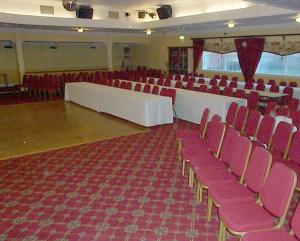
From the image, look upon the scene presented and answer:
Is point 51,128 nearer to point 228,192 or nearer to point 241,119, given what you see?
point 241,119

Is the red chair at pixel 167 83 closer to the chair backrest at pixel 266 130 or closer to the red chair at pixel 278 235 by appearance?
the chair backrest at pixel 266 130

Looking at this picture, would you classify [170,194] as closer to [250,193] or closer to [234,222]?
[250,193]

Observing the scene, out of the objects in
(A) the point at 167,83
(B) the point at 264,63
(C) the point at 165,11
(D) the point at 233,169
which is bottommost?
(D) the point at 233,169

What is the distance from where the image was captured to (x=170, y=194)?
4273 millimetres

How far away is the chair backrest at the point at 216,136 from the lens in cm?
423

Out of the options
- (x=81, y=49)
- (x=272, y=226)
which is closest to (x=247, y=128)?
(x=272, y=226)

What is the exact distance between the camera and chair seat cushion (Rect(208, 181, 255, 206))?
297cm

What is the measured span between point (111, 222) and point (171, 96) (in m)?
5.65

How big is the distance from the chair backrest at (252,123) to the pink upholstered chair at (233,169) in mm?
1456

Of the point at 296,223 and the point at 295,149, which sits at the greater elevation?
the point at 295,149

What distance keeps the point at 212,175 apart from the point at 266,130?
161 cm

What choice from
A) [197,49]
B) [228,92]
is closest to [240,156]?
[228,92]

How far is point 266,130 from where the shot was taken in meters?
4.61

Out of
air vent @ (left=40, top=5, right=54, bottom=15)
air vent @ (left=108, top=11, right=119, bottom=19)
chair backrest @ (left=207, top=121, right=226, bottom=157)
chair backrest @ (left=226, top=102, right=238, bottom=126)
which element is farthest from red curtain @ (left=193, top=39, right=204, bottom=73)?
chair backrest @ (left=207, top=121, right=226, bottom=157)
